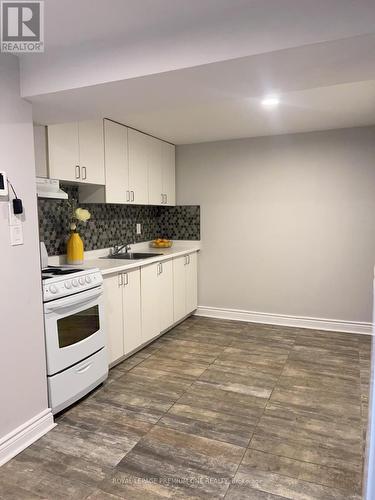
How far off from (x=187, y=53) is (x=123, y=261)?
211 centimetres

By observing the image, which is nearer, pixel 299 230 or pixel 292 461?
pixel 292 461

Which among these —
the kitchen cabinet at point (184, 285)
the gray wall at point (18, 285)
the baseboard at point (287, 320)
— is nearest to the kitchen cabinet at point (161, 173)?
the kitchen cabinet at point (184, 285)

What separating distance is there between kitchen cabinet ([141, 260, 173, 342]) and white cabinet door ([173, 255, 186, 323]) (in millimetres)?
Answer: 99

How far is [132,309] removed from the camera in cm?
331

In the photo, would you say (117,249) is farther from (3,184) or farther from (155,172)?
(3,184)

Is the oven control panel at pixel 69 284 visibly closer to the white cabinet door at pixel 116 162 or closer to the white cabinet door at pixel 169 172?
the white cabinet door at pixel 116 162

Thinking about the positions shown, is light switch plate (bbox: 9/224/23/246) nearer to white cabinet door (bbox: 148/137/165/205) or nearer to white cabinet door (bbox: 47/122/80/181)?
white cabinet door (bbox: 47/122/80/181)

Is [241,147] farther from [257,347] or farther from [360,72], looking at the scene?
[360,72]

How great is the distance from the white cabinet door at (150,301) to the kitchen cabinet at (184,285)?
0.44m

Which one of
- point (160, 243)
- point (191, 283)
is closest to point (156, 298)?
point (191, 283)

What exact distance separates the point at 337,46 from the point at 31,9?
134 centimetres

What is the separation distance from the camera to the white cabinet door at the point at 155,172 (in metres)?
4.16

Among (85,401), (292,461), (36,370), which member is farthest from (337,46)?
(85,401)

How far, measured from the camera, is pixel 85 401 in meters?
2.64
